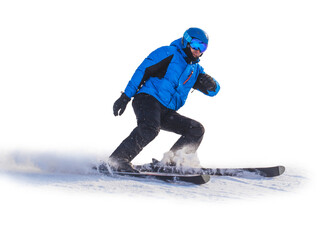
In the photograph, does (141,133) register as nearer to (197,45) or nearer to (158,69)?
(158,69)

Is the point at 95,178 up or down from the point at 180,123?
down

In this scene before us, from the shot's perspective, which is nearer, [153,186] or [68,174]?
[153,186]

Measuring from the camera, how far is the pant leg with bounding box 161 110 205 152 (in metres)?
6.11

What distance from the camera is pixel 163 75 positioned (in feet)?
19.5

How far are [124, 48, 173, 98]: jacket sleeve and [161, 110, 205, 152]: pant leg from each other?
A: 59cm

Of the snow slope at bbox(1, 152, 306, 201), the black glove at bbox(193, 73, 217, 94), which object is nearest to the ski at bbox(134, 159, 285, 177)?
the snow slope at bbox(1, 152, 306, 201)

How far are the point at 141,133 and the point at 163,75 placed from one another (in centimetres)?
88

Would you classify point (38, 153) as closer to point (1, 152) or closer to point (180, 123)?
point (1, 152)

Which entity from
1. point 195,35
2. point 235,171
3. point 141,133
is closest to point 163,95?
point 141,133

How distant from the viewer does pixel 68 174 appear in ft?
→ 18.3

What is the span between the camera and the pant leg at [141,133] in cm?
564

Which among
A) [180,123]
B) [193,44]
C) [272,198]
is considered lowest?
[272,198]

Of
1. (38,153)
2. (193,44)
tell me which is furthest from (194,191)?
(38,153)

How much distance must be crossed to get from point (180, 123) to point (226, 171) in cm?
92
